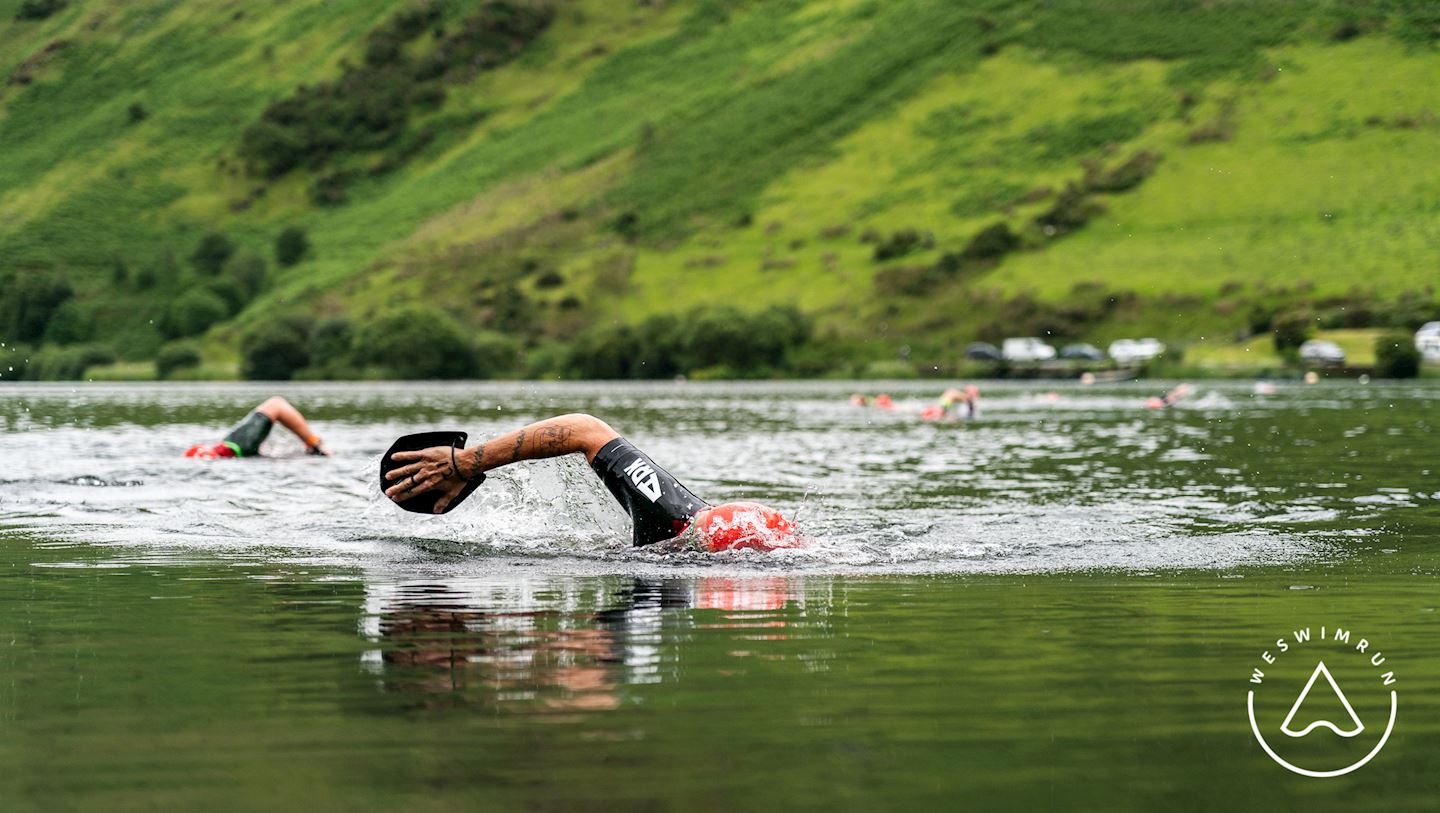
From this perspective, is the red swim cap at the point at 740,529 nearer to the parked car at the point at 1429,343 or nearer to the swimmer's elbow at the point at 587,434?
the swimmer's elbow at the point at 587,434

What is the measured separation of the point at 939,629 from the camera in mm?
12547

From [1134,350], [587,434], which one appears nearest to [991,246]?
[1134,350]

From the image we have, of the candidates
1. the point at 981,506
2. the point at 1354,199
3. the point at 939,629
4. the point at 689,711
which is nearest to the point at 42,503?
the point at 981,506

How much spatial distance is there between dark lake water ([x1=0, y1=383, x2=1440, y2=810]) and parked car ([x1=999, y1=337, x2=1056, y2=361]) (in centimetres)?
12898

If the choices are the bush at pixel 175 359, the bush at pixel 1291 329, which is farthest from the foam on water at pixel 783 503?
the bush at pixel 175 359

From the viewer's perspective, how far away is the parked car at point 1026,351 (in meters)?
156

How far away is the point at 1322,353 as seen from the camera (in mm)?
127375

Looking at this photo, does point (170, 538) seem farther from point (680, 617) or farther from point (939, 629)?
point (939, 629)

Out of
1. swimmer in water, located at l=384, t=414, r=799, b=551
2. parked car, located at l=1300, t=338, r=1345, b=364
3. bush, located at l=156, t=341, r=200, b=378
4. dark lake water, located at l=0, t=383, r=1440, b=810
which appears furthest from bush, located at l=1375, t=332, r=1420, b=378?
bush, located at l=156, t=341, r=200, b=378

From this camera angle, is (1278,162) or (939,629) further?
(1278,162)

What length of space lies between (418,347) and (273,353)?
19.1 metres

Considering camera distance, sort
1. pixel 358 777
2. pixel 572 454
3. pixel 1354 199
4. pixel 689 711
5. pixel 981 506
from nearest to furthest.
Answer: pixel 358 777 < pixel 689 711 < pixel 572 454 < pixel 981 506 < pixel 1354 199

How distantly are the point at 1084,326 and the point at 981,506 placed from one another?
147336mm

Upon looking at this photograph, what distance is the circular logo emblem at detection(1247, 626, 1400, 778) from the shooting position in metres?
8.55
